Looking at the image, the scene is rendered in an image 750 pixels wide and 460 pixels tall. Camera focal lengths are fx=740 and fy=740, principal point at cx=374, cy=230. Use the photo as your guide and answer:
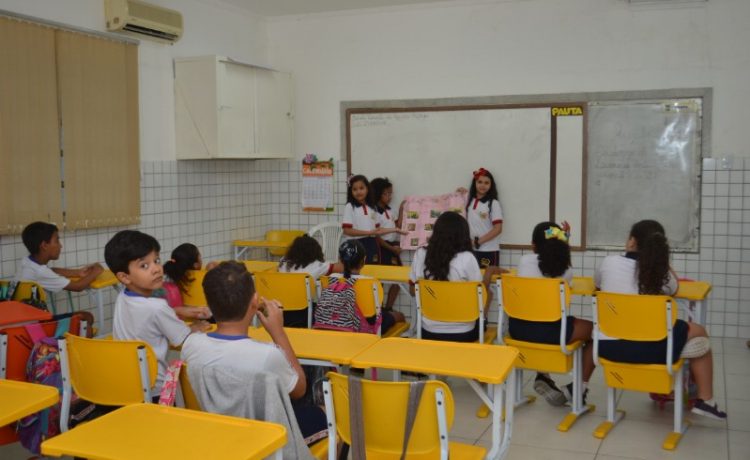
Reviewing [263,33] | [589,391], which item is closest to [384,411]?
[589,391]

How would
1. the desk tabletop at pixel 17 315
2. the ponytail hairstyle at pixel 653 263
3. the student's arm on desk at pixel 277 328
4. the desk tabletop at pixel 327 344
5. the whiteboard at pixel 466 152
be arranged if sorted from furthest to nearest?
the whiteboard at pixel 466 152 → the ponytail hairstyle at pixel 653 263 → the desk tabletop at pixel 17 315 → the desk tabletop at pixel 327 344 → the student's arm on desk at pixel 277 328

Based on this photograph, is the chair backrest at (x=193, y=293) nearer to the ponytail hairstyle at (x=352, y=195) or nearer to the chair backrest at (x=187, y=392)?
the chair backrest at (x=187, y=392)

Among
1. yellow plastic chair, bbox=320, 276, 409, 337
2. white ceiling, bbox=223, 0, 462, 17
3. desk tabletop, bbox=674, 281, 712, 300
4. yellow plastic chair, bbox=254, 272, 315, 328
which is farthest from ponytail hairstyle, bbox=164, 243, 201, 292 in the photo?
white ceiling, bbox=223, 0, 462, 17

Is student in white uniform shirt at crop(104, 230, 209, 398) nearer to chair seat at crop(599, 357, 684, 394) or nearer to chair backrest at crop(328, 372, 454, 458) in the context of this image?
chair backrest at crop(328, 372, 454, 458)

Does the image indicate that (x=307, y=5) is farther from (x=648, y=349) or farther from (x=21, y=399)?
(x=21, y=399)

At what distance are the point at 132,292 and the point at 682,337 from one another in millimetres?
2846

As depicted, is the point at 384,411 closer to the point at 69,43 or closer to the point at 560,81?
the point at 69,43

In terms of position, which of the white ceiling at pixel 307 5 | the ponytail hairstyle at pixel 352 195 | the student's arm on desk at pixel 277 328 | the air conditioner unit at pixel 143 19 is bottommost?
the student's arm on desk at pixel 277 328

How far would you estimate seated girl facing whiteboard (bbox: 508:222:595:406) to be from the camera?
4.30 m

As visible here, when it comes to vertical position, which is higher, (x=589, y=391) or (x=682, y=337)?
(x=682, y=337)

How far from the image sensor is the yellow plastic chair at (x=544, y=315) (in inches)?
164

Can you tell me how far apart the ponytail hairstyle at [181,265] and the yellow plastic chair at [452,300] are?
4.58ft

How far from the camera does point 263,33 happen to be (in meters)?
7.78

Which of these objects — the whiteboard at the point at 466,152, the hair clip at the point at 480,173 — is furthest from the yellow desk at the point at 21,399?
the whiteboard at the point at 466,152
